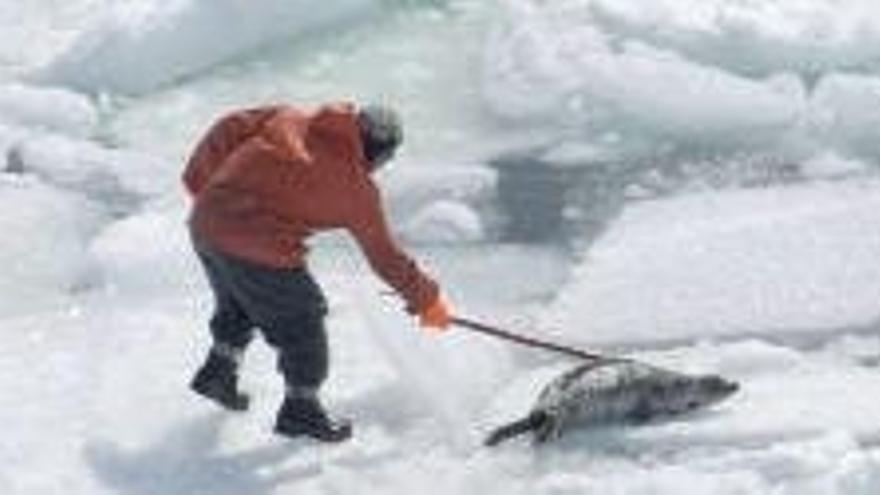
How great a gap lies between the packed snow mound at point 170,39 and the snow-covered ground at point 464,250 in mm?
13

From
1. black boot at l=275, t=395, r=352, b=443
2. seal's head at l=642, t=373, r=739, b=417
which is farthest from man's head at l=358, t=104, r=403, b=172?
seal's head at l=642, t=373, r=739, b=417

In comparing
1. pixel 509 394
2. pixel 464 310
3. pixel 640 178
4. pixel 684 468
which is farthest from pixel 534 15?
pixel 684 468

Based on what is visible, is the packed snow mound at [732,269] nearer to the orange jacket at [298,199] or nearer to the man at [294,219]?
the man at [294,219]

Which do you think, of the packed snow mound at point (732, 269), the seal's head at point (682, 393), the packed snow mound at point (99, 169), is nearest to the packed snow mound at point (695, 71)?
the packed snow mound at point (732, 269)

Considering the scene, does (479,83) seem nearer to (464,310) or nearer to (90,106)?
(90,106)

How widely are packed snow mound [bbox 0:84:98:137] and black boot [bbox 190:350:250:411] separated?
10.7 ft

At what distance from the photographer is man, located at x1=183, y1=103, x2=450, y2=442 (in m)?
5.90

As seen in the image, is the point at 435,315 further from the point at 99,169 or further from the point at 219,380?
the point at 99,169

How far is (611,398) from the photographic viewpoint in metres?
6.27

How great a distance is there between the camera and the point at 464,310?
739 cm

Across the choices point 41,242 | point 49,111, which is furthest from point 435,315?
point 49,111

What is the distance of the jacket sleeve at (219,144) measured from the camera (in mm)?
6190

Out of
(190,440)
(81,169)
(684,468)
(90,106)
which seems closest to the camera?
(684,468)

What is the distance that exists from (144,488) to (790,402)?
1.81 m
